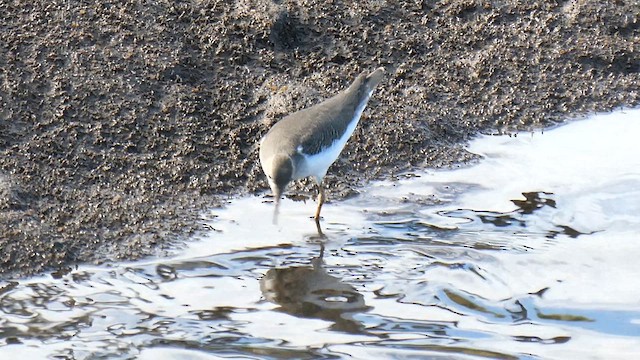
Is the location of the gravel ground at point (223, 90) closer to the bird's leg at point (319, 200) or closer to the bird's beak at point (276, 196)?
the bird's leg at point (319, 200)

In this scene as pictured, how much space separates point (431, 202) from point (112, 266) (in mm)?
2109

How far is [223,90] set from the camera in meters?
7.57

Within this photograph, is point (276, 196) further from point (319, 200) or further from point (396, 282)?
point (396, 282)

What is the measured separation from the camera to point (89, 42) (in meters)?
7.63

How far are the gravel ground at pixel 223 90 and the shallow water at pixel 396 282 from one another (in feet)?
0.99

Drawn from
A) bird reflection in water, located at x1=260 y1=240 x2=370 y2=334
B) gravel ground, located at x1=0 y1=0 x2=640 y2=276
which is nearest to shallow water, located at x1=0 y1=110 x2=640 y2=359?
bird reflection in water, located at x1=260 y1=240 x2=370 y2=334

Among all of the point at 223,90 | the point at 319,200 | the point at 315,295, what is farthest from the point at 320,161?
the point at 223,90

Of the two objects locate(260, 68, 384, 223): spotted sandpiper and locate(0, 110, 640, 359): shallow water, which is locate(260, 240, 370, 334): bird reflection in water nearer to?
locate(0, 110, 640, 359): shallow water

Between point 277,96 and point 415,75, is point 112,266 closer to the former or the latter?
point 277,96

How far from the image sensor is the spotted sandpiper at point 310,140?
6480mm

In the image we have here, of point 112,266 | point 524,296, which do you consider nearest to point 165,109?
point 112,266

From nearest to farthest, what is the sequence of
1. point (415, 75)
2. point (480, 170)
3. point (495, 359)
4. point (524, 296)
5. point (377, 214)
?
point (495, 359), point (524, 296), point (377, 214), point (480, 170), point (415, 75)

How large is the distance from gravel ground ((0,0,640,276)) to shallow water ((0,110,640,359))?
0.30 m

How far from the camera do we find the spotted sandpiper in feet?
21.3
